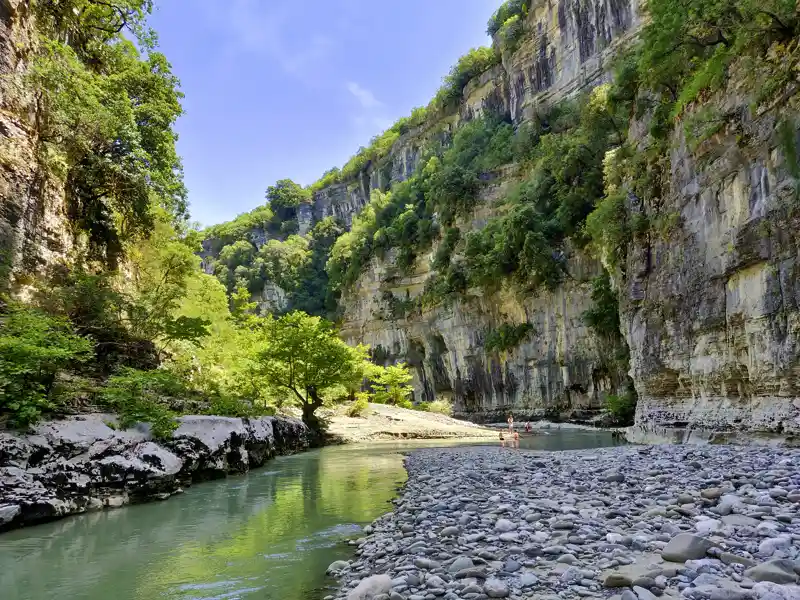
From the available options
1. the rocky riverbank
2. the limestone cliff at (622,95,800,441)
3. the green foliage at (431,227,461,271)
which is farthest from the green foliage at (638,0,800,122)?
the green foliage at (431,227,461,271)

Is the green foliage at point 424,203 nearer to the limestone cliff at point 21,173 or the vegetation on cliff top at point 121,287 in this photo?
the vegetation on cliff top at point 121,287

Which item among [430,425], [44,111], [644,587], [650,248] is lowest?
[430,425]

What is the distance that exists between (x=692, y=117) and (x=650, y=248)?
14.9ft

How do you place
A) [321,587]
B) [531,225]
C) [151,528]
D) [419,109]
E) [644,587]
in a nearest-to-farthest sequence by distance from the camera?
[644,587]
[321,587]
[151,528]
[531,225]
[419,109]

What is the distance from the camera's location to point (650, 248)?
17.2 m

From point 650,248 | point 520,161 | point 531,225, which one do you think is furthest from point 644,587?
point 520,161

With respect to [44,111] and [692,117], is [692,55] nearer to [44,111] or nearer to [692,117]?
[692,117]

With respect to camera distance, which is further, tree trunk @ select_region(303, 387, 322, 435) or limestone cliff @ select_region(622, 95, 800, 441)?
tree trunk @ select_region(303, 387, 322, 435)

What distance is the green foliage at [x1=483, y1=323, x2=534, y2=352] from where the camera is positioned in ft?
125

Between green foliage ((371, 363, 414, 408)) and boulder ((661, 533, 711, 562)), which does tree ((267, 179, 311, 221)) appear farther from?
boulder ((661, 533, 711, 562))

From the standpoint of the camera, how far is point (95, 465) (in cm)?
873

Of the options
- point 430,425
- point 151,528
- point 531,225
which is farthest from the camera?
point 531,225

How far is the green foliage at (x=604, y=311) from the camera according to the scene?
30053mm

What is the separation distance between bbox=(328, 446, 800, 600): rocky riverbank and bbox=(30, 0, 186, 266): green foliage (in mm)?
15882
